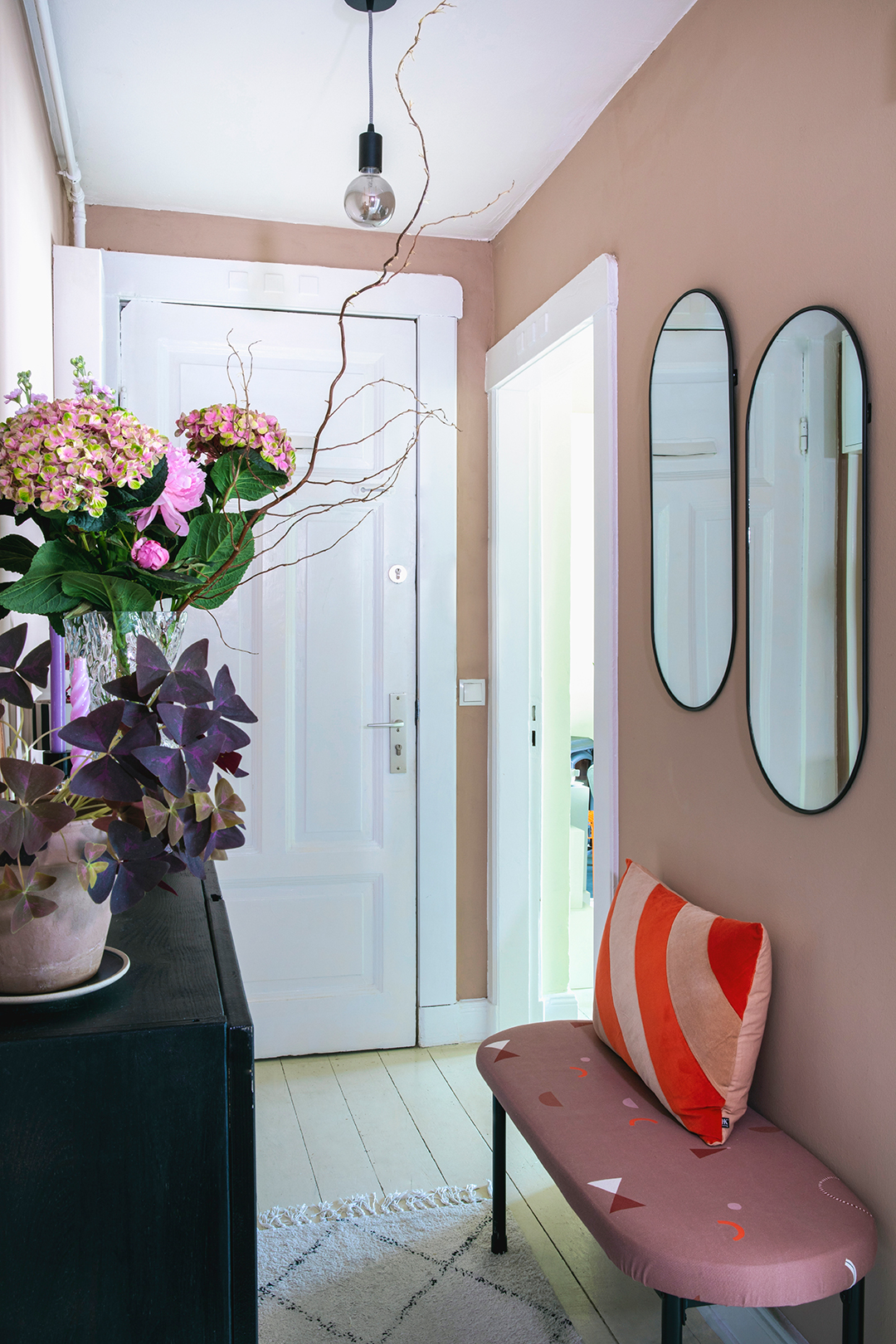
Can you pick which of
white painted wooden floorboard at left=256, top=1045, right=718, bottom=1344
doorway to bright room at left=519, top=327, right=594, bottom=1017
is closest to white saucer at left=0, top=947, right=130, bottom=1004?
white painted wooden floorboard at left=256, top=1045, right=718, bottom=1344

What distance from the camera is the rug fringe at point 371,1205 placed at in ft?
7.10

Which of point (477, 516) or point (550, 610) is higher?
point (477, 516)

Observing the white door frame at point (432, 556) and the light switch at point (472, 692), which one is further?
the light switch at point (472, 692)

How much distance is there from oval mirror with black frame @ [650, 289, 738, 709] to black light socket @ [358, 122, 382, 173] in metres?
0.76

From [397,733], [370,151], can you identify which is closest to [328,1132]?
[397,733]

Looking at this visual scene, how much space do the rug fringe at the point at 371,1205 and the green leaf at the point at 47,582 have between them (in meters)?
1.57

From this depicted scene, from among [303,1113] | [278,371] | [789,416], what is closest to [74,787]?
[789,416]

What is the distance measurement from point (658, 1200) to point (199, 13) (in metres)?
2.24

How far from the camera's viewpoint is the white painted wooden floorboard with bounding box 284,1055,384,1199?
232cm

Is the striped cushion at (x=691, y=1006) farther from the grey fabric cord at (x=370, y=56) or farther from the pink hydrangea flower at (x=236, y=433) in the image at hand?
the grey fabric cord at (x=370, y=56)

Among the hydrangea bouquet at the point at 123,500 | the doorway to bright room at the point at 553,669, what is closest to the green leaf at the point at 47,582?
the hydrangea bouquet at the point at 123,500

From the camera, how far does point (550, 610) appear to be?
312 cm

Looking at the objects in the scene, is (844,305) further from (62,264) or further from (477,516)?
(62,264)

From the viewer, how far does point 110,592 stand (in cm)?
113
